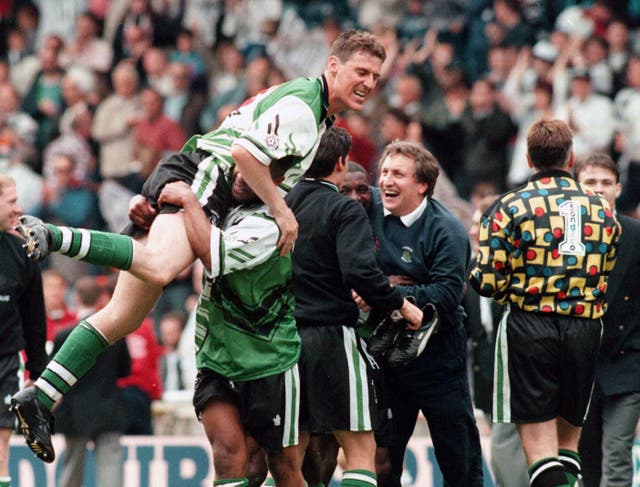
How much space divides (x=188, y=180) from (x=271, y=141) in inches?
20.7

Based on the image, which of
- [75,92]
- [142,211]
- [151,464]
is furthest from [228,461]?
[75,92]

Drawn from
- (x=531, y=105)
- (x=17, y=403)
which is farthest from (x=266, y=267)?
(x=531, y=105)

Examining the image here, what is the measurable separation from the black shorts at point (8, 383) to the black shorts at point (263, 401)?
5.92 ft

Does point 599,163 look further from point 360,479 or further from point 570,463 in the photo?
point 360,479

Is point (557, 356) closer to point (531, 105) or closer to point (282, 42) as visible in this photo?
point (531, 105)

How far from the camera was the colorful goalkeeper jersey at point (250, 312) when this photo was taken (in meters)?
7.11

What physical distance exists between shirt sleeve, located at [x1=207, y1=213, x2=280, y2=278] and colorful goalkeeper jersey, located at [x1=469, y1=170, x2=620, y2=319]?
53.9 inches

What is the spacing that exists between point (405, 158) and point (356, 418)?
1.62m

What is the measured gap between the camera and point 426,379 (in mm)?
8055

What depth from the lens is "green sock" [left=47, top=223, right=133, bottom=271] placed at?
21.8 ft

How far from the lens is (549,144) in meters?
7.78

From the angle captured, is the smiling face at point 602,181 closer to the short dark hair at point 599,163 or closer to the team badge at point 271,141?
the short dark hair at point 599,163

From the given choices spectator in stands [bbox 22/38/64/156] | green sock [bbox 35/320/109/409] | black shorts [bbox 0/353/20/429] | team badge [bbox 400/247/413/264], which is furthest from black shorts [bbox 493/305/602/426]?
spectator in stands [bbox 22/38/64/156]

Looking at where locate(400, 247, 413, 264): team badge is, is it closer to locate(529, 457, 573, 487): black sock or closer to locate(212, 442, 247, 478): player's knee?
locate(529, 457, 573, 487): black sock
